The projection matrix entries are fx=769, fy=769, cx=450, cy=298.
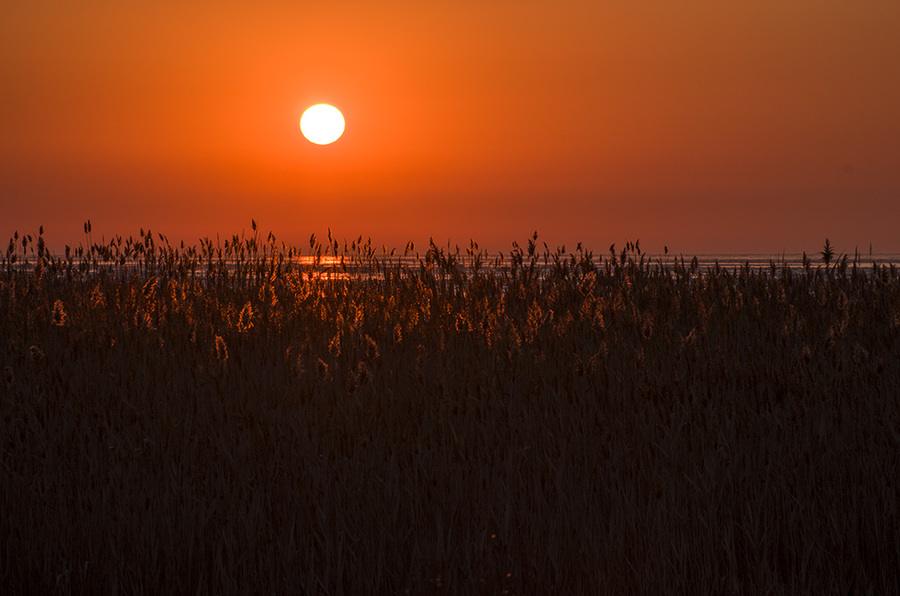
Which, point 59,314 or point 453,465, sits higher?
point 59,314

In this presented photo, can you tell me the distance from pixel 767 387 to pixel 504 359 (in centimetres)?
173

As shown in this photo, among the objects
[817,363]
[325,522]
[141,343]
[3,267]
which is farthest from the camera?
[3,267]

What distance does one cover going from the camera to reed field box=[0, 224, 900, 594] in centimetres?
285

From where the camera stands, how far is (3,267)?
38.6 ft

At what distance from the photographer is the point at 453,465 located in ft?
11.8

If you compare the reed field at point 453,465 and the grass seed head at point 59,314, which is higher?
the grass seed head at point 59,314

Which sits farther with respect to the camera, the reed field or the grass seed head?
the grass seed head

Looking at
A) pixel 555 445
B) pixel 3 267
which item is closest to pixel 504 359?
pixel 555 445

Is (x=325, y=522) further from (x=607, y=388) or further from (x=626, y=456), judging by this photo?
(x=607, y=388)

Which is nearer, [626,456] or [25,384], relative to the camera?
[626,456]

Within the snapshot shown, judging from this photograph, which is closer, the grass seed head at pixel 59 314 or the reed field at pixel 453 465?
the reed field at pixel 453 465

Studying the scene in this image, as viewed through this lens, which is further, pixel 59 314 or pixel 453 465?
pixel 59 314

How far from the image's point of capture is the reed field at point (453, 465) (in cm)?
285

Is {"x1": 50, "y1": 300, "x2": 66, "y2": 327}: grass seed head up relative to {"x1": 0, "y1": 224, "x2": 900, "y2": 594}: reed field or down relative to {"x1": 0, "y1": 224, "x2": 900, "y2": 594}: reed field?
up
